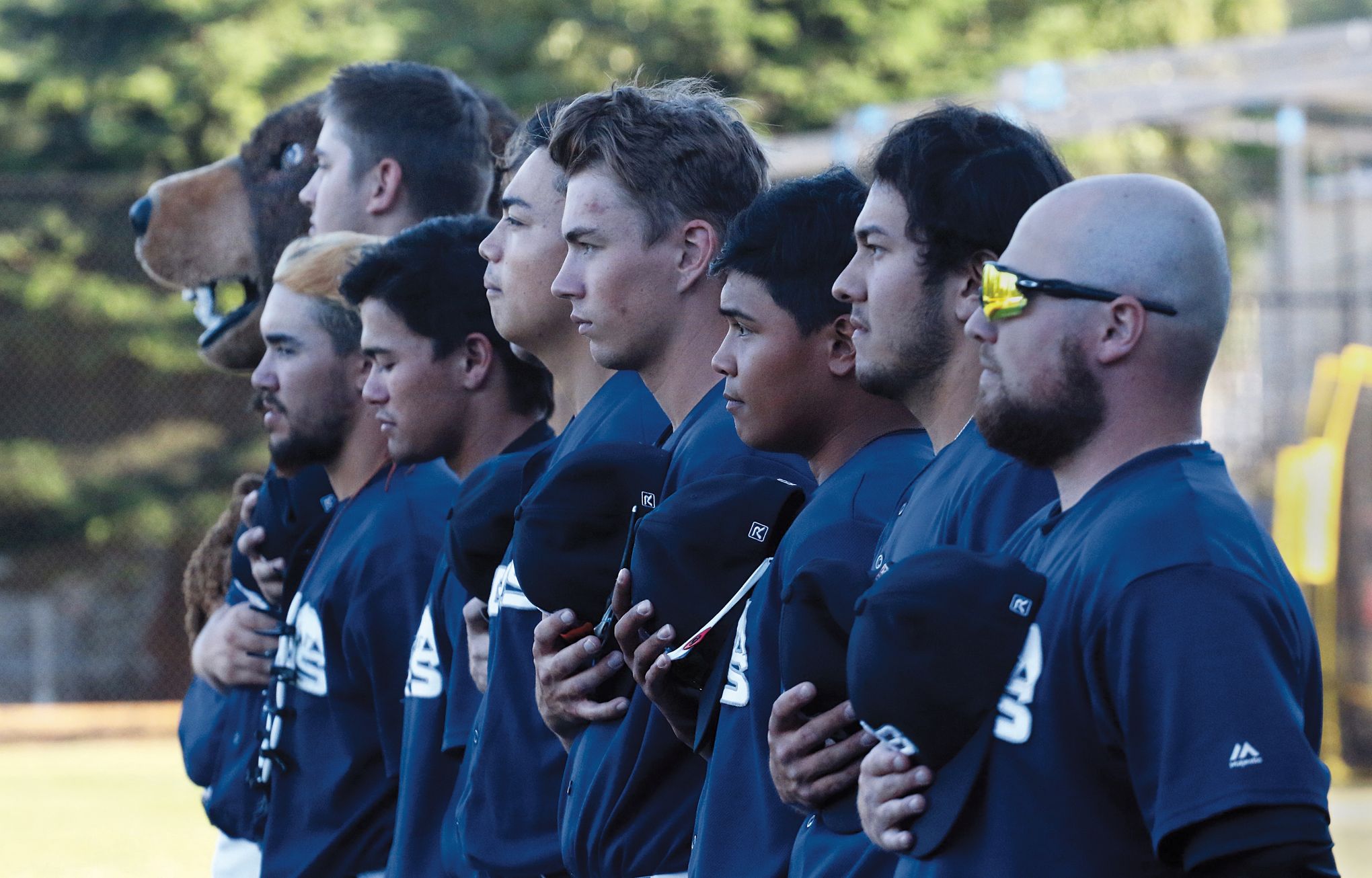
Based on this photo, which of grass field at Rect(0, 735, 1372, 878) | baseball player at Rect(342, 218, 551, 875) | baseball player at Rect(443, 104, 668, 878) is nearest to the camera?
baseball player at Rect(443, 104, 668, 878)

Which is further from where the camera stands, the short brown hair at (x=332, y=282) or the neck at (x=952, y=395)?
the short brown hair at (x=332, y=282)

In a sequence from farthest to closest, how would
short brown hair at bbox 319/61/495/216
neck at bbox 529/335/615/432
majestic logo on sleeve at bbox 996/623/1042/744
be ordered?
short brown hair at bbox 319/61/495/216
neck at bbox 529/335/615/432
majestic logo on sleeve at bbox 996/623/1042/744

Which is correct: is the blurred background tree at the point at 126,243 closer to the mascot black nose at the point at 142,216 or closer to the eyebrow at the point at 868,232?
the mascot black nose at the point at 142,216

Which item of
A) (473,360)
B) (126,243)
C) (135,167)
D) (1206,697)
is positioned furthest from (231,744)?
(135,167)

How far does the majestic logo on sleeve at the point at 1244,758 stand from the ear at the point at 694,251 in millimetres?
1713

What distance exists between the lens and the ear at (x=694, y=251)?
3350mm

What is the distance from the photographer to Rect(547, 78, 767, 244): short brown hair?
132 inches

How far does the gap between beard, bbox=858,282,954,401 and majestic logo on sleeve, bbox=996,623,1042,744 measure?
739 millimetres

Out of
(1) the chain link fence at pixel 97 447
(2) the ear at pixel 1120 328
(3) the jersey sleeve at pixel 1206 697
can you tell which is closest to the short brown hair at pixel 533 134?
(2) the ear at pixel 1120 328

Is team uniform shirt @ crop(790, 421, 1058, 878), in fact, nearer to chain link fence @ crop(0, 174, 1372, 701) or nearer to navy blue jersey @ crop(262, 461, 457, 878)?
navy blue jersey @ crop(262, 461, 457, 878)

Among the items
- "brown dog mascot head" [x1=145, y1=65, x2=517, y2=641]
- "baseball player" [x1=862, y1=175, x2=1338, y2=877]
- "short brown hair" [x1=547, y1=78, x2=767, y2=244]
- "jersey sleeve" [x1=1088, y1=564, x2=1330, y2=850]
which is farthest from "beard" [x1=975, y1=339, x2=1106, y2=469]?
"brown dog mascot head" [x1=145, y1=65, x2=517, y2=641]

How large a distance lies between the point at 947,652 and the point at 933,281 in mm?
839

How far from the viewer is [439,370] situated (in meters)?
4.16

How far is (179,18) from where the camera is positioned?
683 inches
